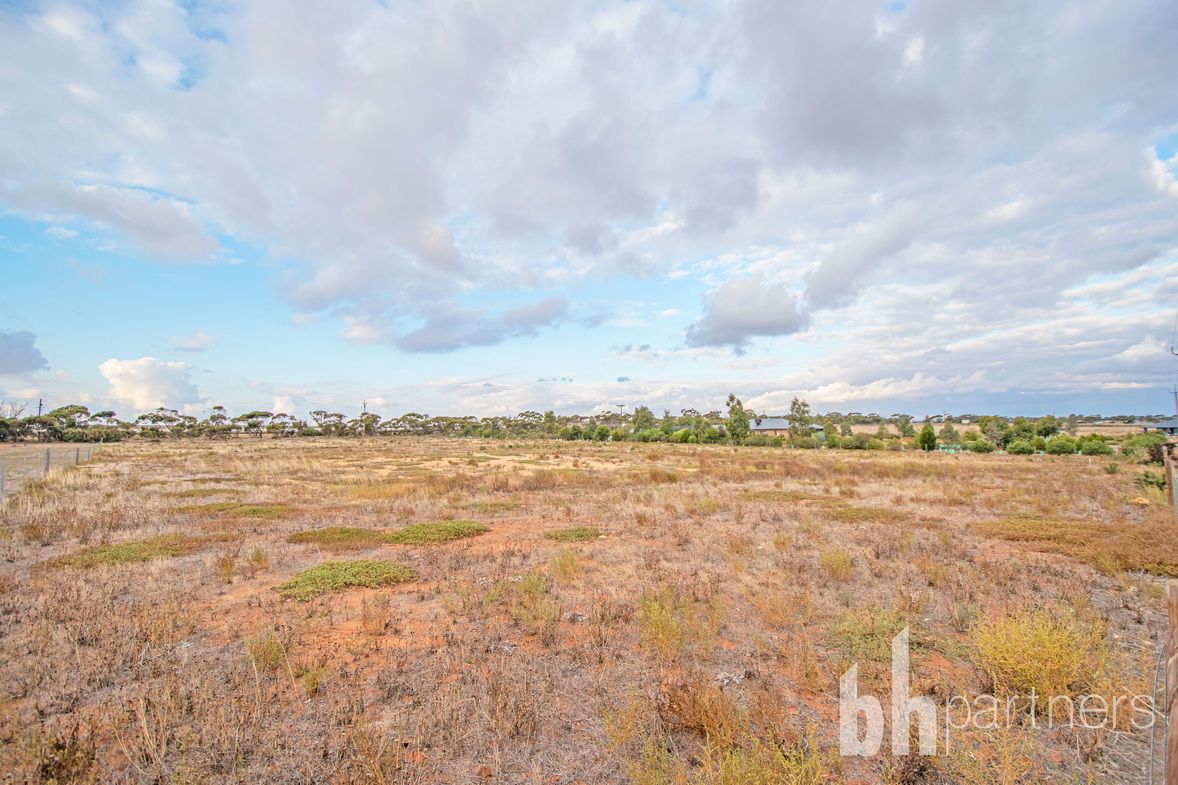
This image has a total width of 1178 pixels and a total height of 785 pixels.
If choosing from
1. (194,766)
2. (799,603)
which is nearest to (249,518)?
(194,766)

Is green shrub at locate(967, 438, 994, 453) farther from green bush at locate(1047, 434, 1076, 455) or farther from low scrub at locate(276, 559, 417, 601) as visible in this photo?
low scrub at locate(276, 559, 417, 601)

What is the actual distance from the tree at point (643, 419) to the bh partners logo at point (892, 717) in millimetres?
107923

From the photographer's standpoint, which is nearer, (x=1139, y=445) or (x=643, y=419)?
(x=1139, y=445)

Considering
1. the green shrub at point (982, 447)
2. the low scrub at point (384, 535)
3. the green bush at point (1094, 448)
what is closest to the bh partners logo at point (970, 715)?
the low scrub at point (384, 535)

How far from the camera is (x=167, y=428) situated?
10519cm

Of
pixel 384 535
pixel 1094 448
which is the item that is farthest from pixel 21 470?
pixel 1094 448

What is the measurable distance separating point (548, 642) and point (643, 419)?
372ft

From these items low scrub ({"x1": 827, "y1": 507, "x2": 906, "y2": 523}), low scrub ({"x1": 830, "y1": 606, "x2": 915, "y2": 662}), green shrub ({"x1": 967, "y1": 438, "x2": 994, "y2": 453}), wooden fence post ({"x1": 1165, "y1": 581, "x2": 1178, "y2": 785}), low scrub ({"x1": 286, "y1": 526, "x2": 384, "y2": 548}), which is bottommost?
green shrub ({"x1": 967, "y1": 438, "x2": 994, "y2": 453})

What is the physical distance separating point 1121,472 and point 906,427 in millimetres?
94982

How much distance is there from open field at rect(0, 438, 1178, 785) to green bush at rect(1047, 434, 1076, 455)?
6367cm

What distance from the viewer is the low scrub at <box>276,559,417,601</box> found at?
9841mm

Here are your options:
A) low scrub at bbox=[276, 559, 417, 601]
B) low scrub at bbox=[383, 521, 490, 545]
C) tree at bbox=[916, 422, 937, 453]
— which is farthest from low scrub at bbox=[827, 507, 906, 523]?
tree at bbox=[916, 422, 937, 453]

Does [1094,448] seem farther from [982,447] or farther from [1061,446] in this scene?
[982,447]

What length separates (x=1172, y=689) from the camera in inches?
94.4
